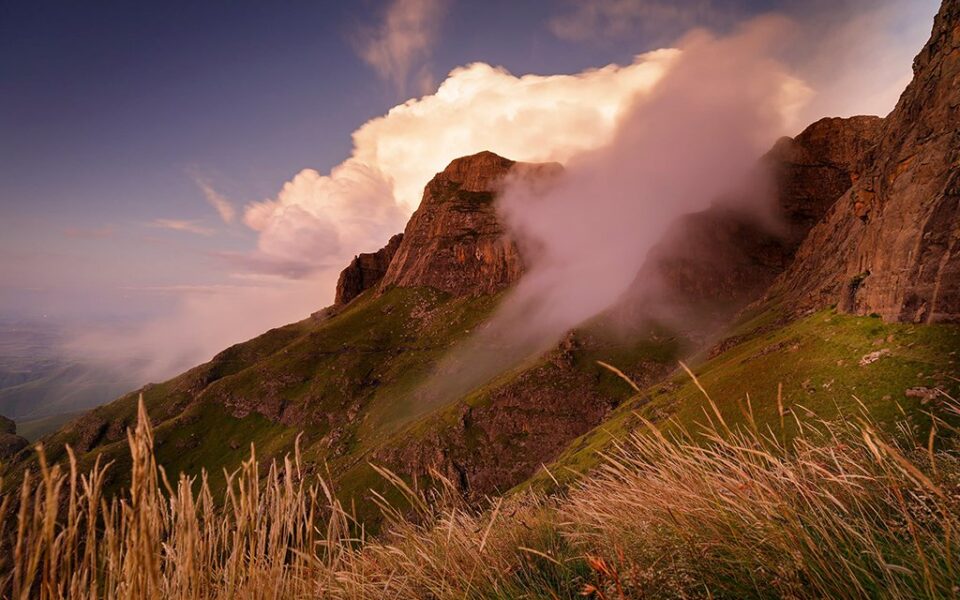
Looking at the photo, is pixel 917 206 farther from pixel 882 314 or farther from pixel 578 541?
pixel 578 541

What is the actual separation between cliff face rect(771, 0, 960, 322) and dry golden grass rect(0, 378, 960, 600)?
49258 millimetres

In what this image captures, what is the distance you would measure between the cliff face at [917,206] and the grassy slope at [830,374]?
2594mm

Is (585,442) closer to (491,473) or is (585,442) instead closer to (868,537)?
(491,473)

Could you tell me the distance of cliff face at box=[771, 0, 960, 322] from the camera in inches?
1563

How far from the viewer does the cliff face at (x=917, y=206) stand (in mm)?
39688

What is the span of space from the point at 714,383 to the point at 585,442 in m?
29.0

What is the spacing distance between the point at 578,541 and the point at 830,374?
4614 cm

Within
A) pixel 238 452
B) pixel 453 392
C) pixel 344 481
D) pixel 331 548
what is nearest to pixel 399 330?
pixel 453 392

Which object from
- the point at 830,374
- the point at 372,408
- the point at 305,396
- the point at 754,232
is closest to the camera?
the point at 830,374

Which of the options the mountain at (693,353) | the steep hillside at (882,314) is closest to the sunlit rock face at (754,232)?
the mountain at (693,353)

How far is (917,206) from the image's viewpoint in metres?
45.2

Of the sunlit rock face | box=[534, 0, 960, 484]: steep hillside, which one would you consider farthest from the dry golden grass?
the sunlit rock face

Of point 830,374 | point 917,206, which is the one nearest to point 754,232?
point 917,206

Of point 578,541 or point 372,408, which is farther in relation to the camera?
point 372,408
